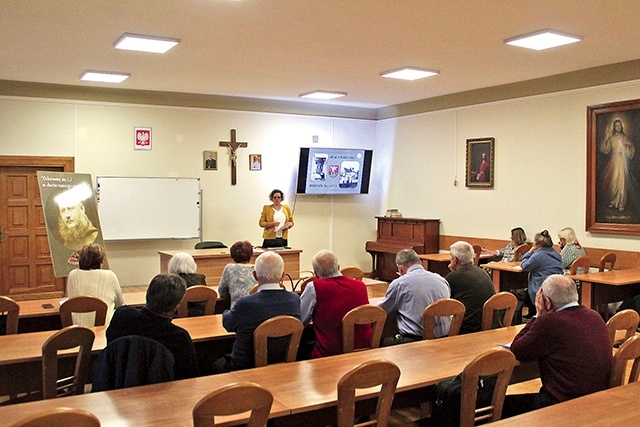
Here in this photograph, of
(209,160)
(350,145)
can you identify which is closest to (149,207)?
(209,160)

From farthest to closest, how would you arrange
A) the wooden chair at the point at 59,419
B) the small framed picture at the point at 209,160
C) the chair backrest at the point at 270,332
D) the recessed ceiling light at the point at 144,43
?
A: the small framed picture at the point at 209,160 < the recessed ceiling light at the point at 144,43 < the chair backrest at the point at 270,332 < the wooden chair at the point at 59,419

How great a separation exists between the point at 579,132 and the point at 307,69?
3.61 m

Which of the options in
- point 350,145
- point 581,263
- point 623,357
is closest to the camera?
point 623,357

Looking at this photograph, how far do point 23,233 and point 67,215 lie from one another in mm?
2413

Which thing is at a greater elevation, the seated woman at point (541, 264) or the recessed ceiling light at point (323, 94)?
Answer: the recessed ceiling light at point (323, 94)

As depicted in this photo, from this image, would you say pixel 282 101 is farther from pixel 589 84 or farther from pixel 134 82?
pixel 589 84

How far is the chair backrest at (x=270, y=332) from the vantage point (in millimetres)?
3582

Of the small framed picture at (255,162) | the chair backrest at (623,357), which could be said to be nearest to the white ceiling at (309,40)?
the small framed picture at (255,162)

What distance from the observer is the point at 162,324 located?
3.27m

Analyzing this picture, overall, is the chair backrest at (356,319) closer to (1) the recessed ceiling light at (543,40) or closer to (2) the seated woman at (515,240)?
(1) the recessed ceiling light at (543,40)

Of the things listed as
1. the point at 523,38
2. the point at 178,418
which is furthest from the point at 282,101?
the point at 178,418

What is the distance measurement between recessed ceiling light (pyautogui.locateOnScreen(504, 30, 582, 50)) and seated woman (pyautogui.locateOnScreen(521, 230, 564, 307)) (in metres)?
2.06

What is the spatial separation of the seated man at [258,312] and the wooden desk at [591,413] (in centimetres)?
150

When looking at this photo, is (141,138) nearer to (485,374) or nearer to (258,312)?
(258,312)
